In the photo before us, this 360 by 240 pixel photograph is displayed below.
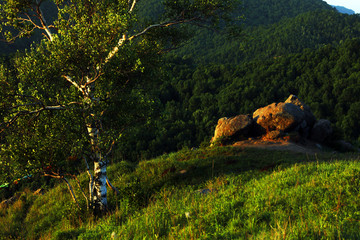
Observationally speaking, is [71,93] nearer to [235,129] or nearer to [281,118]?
[235,129]

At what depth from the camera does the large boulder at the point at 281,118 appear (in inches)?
1009

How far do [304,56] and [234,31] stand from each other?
91.8 m

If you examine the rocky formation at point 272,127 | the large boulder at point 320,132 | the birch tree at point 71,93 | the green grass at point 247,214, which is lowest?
the large boulder at point 320,132

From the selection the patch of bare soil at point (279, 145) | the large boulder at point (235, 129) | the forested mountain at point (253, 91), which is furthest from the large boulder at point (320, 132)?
the forested mountain at point (253, 91)

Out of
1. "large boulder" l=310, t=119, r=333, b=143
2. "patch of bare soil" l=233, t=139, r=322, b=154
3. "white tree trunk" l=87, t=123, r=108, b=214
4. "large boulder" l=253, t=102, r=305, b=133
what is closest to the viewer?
"white tree trunk" l=87, t=123, r=108, b=214

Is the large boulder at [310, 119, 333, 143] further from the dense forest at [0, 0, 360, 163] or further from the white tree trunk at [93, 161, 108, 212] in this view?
the white tree trunk at [93, 161, 108, 212]

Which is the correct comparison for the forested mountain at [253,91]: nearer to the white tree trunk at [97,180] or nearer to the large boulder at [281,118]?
the large boulder at [281,118]

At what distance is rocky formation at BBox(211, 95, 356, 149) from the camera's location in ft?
83.4

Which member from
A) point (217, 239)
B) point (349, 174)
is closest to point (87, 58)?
point (217, 239)

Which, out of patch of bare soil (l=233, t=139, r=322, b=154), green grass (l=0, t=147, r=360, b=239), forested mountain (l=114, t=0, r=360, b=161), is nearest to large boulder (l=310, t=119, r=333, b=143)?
patch of bare soil (l=233, t=139, r=322, b=154)

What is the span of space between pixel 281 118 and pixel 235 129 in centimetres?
525

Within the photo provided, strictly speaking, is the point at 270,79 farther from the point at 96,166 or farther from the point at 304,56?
the point at 96,166

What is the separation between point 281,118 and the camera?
25.9 meters

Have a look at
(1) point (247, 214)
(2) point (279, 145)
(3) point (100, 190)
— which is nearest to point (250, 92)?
(2) point (279, 145)
